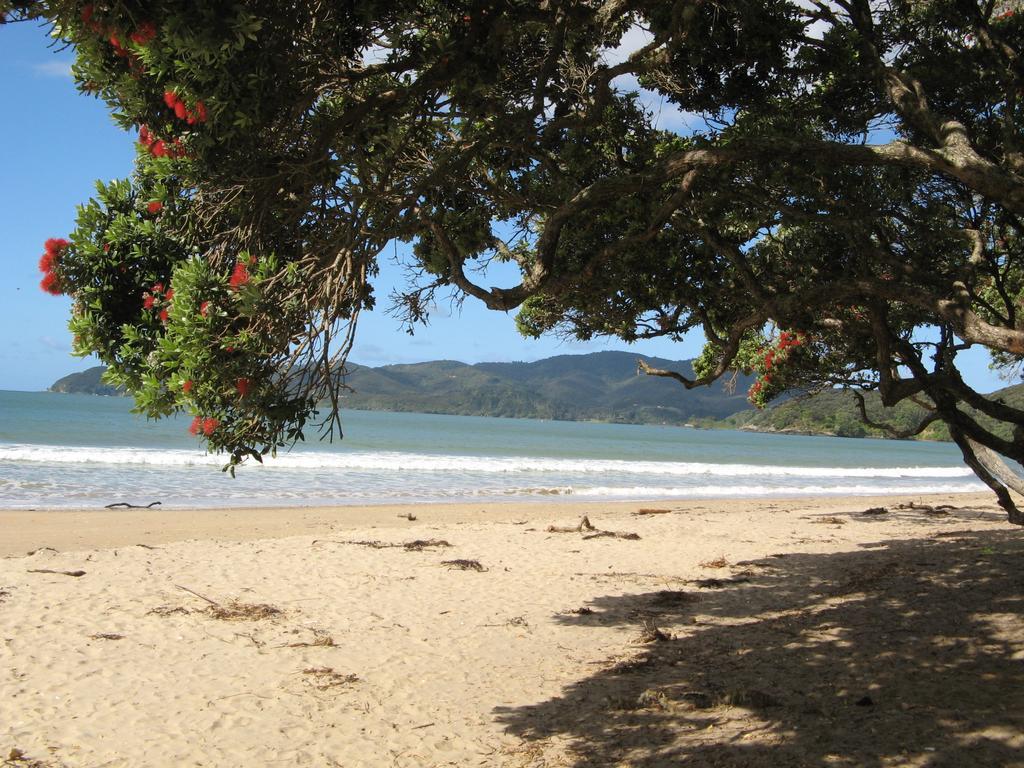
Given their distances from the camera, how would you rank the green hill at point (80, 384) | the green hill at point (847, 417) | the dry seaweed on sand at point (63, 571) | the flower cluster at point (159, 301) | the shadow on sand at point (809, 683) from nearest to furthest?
1. the flower cluster at point (159, 301)
2. the shadow on sand at point (809, 683)
3. the dry seaweed on sand at point (63, 571)
4. the green hill at point (847, 417)
5. the green hill at point (80, 384)

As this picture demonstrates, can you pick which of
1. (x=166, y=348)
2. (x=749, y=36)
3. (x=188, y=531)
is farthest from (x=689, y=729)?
(x=188, y=531)

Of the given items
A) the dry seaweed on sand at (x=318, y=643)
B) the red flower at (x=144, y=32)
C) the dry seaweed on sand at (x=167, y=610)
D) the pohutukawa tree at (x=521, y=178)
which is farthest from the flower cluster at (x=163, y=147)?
the dry seaweed on sand at (x=167, y=610)

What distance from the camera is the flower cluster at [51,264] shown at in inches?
158

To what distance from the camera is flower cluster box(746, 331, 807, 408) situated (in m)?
11.1

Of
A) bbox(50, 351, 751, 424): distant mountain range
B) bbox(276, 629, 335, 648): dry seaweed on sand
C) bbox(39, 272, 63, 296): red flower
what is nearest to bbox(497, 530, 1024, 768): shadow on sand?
bbox(276, 629, 335, 648): dry seaweed on sand

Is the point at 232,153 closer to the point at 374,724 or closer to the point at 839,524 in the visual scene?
the point at 374,724

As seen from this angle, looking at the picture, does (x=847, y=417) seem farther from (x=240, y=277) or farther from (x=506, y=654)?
(x=240, y=277)

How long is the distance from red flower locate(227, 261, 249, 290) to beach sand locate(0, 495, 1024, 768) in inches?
108

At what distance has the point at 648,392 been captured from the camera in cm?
18725

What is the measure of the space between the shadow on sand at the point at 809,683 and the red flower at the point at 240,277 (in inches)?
117

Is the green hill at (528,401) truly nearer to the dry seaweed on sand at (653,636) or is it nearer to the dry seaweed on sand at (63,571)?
the dry seaweed on sand at (63,571)

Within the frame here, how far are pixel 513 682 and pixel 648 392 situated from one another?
603 feet

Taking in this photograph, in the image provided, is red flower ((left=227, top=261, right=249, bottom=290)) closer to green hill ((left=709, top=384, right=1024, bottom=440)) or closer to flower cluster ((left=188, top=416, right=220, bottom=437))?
flower cluster ((left=188, top=416, right=220, bottom=437))

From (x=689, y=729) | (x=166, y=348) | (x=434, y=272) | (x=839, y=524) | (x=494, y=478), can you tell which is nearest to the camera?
(x=166, y=348)
